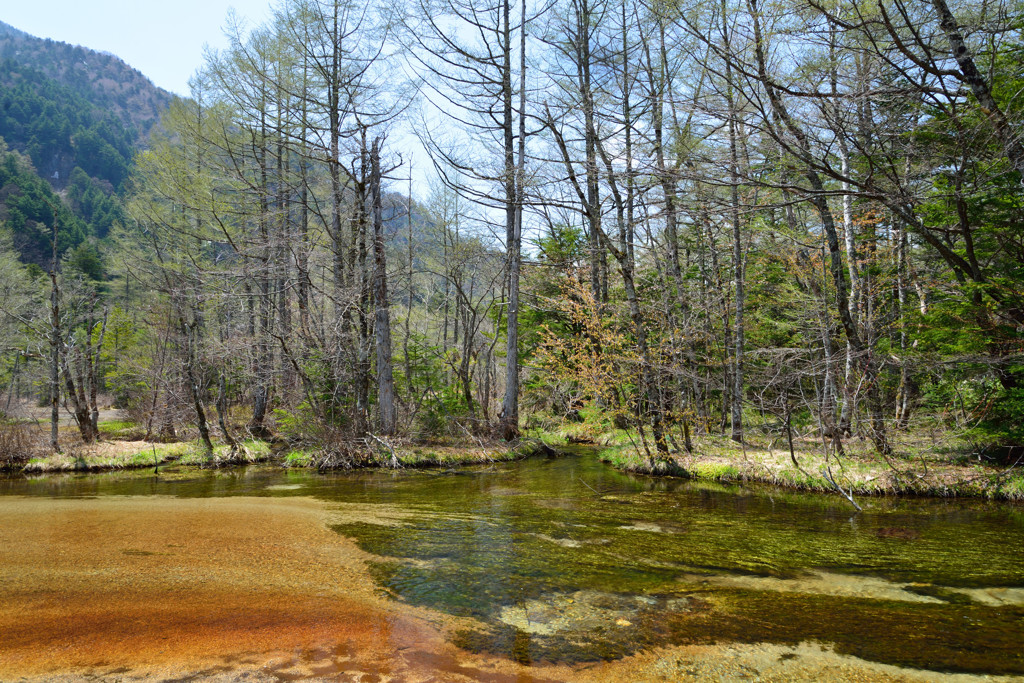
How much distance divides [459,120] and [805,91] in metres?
8.89

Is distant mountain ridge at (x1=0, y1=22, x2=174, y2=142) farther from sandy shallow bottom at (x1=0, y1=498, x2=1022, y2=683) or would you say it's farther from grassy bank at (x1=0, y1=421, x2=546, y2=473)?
sandy shallow bottom at (x1=0, y1=498, x2=1022, y2=683)

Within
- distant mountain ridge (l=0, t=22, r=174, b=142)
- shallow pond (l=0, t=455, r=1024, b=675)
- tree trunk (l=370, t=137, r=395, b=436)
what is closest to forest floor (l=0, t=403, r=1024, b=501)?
shallow pond (l=0, t=455, r=1024, b=675)

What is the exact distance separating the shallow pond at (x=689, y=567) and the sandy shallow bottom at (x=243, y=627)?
19 centimetres

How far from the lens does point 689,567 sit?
4.64 metres

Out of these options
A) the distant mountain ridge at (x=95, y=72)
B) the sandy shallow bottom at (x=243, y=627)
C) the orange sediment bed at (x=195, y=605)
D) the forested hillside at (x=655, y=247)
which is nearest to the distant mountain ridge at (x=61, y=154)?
the distant mountain ridge at (x=95, y=72)

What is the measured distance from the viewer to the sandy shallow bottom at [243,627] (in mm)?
2789

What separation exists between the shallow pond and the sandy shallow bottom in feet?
0.61

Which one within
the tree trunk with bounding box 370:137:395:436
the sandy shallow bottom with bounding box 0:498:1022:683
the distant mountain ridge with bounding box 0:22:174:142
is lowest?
the sandy shallow bottom with bounding box 0:498:1022:683

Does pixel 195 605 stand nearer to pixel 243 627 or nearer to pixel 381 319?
pixel 243 627

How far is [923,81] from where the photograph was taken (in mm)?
6559

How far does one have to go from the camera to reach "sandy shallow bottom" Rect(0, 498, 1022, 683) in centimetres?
279

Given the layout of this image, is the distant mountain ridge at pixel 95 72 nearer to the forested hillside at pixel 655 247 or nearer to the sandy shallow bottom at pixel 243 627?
the forested hillside at pixel 655 247

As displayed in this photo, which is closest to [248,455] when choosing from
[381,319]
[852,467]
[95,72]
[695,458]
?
[381,319]

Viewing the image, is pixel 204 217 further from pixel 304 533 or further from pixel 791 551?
pixel 791 551
